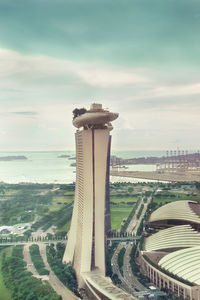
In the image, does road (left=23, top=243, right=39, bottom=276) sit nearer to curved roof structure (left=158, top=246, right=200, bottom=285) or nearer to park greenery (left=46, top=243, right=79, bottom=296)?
park greenery (left=46, top=243, right=79, bottom=296)

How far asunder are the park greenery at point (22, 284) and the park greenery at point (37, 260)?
1.16 feet

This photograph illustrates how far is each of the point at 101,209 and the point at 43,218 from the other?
822 cm

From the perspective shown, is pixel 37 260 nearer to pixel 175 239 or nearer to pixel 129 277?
pixel 129 277

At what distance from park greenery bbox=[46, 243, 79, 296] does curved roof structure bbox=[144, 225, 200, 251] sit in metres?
2.79

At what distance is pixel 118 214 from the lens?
734 inches

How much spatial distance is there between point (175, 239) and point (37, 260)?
4.34m

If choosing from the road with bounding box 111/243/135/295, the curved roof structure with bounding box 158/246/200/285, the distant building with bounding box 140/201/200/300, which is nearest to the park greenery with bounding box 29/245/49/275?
the road with bounding box 111/243/135/295

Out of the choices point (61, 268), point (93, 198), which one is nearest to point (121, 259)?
point (61, 268)

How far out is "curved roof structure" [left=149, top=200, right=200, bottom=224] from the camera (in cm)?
1239

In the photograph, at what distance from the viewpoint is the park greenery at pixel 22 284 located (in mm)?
8195

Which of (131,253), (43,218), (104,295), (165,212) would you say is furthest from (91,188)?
(43,218)

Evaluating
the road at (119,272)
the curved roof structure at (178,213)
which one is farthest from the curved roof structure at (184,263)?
the curved roof structure at (178,213)

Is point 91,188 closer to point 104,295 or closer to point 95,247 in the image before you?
point 95,247

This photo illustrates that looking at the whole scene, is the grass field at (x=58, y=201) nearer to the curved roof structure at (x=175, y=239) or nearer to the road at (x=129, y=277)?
the road at (x=129, y=277)
